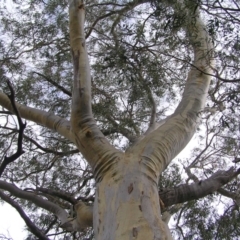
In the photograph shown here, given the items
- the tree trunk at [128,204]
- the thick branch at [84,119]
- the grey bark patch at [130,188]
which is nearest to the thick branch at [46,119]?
the thick branch at [84,119]

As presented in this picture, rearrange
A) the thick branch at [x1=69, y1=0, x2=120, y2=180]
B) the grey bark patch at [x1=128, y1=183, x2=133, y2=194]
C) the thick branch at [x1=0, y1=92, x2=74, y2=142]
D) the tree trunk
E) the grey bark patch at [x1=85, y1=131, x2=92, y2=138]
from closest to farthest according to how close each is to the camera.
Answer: the tree trunk → the grey bark patch at [x1=128, y1=183, x2=133, y2=194] → the thick branch at [x1=69, y1=0, x2=120, y2=180] → the grey bark patch at [x1=85, y1=131, x2=92, y2=138] → the thick branch at [x1=0, y1=92, x2=74, y2=142]

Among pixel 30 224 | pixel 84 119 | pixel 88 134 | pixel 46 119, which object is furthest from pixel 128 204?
pixel 46 119

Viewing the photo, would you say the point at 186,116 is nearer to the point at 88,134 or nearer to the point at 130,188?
the point at 88,134

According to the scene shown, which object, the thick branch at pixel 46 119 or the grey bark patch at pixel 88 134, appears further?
the thick branch at pixel 46 119

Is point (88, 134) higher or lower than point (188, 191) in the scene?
higher

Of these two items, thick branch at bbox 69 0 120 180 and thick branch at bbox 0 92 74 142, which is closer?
thick branch at bbox 69 0 120 180

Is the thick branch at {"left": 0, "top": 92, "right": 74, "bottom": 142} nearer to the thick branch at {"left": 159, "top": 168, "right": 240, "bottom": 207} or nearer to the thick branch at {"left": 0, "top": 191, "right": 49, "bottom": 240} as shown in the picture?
the thick branch at {"left": 0, "top": 191, "right": 49, "bottom": 240}

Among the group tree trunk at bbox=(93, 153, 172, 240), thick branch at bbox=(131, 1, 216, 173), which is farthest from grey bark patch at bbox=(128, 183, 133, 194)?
thick branch at bbox=(131, 1, 216, 173)

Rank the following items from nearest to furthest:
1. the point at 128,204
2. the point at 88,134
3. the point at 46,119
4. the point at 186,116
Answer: the point at 128,204
the point at 88,134
the point at 186,116
the point at 46,119

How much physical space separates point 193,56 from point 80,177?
2.48 m

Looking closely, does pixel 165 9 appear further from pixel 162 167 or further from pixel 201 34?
pixel 162 167

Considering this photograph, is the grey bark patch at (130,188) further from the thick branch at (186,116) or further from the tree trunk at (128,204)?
the thick branch at (186,116)

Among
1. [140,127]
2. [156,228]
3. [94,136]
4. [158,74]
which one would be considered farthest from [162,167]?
[140,127]

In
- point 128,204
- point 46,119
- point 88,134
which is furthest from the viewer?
point 46,119
